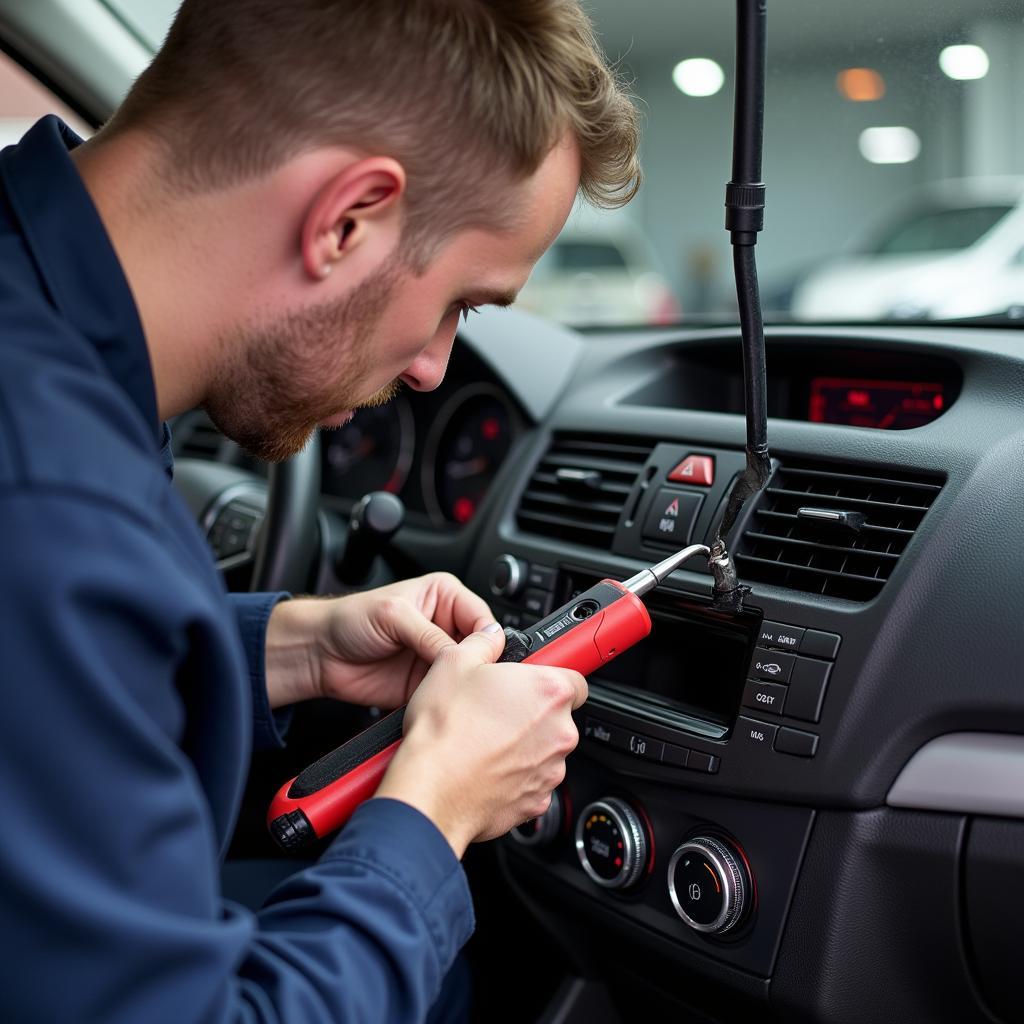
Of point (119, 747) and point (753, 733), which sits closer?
point (119, 747)

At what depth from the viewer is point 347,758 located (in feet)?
3.27

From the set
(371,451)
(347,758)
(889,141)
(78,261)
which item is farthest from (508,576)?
(889,141)

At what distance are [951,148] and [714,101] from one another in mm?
938

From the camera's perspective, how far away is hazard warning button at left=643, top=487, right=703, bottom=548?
4.50 feet

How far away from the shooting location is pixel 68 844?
64cm

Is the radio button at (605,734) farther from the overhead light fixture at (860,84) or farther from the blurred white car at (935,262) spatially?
the overhead light fixture at (860,84)

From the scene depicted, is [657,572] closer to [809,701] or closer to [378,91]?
[809,701]

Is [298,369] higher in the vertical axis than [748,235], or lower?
lower

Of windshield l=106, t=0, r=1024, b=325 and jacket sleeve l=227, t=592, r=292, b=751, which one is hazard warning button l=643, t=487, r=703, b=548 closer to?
windshield l=106, t=0, r=1024, b=325

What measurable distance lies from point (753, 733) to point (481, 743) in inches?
15.6

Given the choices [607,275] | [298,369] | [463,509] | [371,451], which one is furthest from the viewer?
[607,275]

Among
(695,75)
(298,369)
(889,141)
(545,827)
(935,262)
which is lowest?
(545,827)

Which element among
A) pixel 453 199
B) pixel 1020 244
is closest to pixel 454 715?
pixel 453 199

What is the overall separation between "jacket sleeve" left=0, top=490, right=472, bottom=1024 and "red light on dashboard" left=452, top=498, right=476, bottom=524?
1.24 metres
